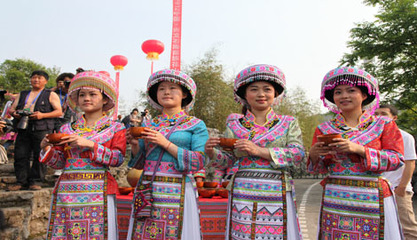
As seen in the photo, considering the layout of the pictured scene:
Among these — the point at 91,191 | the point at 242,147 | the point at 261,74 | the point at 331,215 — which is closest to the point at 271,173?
the point at 242,147

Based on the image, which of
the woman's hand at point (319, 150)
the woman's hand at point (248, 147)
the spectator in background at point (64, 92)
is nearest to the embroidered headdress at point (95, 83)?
the woman's hand at point (248, 147)

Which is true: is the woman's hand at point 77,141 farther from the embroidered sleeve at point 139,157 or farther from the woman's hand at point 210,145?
the woman's hand at point 210,145

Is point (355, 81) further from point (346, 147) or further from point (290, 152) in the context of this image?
point (290, 152)

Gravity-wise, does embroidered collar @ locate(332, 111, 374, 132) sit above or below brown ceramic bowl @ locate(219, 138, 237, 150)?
above

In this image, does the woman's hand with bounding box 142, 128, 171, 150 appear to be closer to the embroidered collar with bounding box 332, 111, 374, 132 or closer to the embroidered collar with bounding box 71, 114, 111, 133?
the embroidered collar with bounding box 71, 114, 111, 133

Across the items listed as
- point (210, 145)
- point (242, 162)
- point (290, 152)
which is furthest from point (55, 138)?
point (290, 152)

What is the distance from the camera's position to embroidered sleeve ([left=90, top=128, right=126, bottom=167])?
2.38m

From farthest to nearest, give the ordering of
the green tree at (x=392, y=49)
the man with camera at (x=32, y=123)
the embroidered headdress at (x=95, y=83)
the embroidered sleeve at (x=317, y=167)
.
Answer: the green tree at (x=392, y=49) < the man with camera at (x=32, y=123) < the embroidered headdress at (x=95, y=83) < the embroidered sleeve at (x=317, y=167)

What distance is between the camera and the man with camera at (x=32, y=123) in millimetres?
4457

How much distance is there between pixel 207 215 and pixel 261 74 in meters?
1.92

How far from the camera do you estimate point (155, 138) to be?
7.29 ft

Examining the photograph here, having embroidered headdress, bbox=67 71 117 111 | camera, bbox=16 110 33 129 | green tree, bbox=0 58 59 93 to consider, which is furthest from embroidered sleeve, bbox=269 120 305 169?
green tree, bbox=0 58 59 93

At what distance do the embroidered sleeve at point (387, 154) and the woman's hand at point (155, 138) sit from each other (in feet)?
4.49

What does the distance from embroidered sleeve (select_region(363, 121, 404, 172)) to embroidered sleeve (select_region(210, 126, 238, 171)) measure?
964 millimetres
